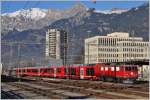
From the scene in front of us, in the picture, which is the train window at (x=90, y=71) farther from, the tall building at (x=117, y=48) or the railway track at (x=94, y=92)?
the tall building at (x=117, y=48)

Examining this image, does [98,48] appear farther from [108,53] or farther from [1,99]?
[1,99]

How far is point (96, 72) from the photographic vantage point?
187ft

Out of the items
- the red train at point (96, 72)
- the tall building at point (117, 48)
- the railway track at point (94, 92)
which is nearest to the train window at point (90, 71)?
the red train at point (96, 72)

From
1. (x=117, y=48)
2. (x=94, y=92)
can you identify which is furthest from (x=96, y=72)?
(x=117, y=48)

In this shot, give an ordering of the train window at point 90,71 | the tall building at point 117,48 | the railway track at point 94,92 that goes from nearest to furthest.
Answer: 1. the railway track at point 94,92
2. the train window at point 90,71
3. the tall building at point 117,48

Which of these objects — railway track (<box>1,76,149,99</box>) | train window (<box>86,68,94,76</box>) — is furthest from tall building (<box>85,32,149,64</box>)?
railway track (<box>1,76,149,99</box>)

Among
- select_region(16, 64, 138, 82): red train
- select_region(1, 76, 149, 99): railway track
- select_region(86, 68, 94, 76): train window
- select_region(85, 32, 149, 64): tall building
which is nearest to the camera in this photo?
select_region(1, 76, 149, 99): railway track

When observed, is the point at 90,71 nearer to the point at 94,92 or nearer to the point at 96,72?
the point at 96,72

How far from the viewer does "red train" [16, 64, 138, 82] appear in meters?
49.4

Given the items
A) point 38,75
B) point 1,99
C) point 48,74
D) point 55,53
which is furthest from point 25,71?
point 1,99

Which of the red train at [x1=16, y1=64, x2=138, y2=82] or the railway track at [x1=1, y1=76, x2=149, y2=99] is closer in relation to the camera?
the railway track at [x1=1, y1=76, x2=149, y2=99]

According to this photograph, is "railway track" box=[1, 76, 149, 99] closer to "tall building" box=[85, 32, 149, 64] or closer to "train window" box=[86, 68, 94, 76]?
"train window" box=[86, 68, 94, 76]

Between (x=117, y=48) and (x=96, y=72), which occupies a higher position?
(x=117, y=48)

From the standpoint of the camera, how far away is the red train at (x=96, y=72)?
49.4 meters
